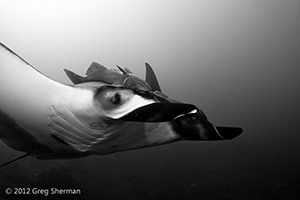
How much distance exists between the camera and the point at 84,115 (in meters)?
1.33

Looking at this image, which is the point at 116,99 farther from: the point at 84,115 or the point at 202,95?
the point at 202,95

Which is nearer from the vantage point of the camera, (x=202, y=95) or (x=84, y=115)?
(x=84, y=115)

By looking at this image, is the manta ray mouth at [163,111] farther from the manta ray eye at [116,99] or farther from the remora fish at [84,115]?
the manta ray eye at [116,99]

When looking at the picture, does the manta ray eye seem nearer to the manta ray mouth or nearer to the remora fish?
the remora fish

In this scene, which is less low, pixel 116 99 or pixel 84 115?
pixel 116 99

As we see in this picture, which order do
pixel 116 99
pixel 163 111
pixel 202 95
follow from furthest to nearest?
pixel 202 95
pixel 116 99
pixel 163 111

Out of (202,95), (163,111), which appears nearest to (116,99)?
(163,111)

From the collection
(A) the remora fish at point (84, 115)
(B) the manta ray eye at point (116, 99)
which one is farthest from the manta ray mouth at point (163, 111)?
(B) the manta ray eye at point (116, 99)

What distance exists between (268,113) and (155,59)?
3376 cm

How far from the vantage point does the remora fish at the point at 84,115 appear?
1.20 metres

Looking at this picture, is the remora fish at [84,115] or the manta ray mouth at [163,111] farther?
the remora fish at [84,115]

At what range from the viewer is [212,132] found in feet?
4.42

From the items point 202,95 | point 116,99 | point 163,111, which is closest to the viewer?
point 163,111

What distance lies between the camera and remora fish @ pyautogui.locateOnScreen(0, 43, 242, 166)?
47.4 inches
